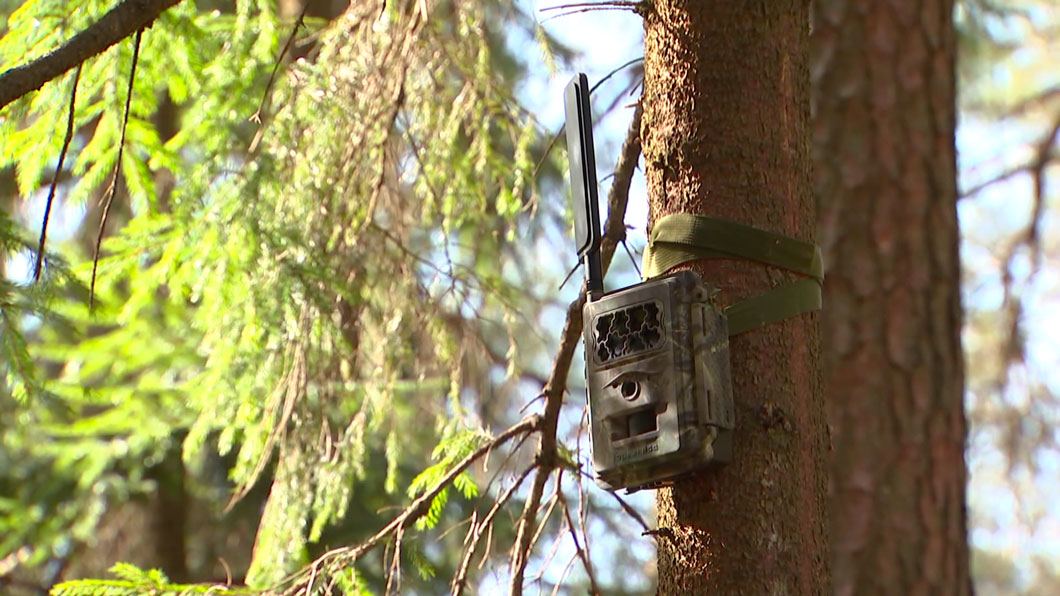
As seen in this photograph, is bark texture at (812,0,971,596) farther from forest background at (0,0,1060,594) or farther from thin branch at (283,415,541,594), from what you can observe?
thin branch at (283,415,541,594)

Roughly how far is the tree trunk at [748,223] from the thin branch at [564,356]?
7.8 inches

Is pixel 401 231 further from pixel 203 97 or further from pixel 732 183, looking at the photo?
pixel 732 183

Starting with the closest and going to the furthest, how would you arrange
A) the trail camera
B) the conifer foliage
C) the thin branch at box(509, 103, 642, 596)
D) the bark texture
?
the trail camera
the thin branch at box(509, 103, 642, 596)
the conifer foliage
the bark texture

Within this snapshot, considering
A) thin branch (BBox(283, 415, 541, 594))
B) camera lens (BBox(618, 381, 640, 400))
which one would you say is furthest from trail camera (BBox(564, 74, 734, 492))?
thin branch (BBox(283, 415, 541, 594))

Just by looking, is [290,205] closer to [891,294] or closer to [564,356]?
[564,356]

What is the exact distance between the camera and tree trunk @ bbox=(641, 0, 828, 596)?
1859 mm

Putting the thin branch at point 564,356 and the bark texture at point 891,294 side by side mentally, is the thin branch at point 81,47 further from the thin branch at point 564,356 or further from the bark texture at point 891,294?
the bark texture at point 891,294

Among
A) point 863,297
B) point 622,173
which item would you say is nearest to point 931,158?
point 863,297

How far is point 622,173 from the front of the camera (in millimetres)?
2447

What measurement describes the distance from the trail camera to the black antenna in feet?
0.30

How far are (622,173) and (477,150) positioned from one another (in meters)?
1.34

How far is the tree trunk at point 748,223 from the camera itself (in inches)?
73.2

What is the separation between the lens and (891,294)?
163 inches

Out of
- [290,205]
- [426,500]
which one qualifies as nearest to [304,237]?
[290,205]
